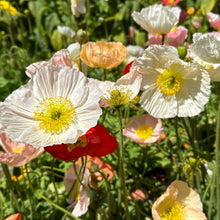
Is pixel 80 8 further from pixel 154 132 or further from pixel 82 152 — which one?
pixel 82 152

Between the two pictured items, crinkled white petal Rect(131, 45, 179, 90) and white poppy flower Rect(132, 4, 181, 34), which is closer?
crinkled white petal Rect(131, 45, 179, 90)

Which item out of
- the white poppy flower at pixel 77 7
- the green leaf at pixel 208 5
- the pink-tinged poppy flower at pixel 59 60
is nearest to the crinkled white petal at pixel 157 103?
the pink-tinged poppy flower at pixel 59 60

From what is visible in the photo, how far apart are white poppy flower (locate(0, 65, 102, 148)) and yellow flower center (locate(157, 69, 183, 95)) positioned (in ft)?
0.67

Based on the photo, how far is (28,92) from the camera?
774 millimetres

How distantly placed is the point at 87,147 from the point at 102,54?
0.35m

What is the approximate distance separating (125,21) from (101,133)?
2339 millimetres

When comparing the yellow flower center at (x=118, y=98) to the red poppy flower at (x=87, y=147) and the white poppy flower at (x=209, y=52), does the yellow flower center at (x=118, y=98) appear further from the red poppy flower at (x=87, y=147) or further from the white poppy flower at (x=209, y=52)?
the white poppy flower at (x=209, y=52)


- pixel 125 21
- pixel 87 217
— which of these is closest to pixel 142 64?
pixel 87 217

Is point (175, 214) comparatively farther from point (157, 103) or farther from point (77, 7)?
point (77, 7)

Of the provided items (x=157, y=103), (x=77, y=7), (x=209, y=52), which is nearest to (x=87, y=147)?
(x=157, y=103)

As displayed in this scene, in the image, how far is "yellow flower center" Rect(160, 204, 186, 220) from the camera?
0.97 meters

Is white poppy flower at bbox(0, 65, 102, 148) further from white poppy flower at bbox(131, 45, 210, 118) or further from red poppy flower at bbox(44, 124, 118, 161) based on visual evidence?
white poppy flower at bbox(131, 45, 210, 118)

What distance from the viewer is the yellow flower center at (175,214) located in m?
0.97

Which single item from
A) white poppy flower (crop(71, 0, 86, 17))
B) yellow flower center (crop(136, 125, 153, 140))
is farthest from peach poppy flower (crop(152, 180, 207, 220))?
white poppy flower (crop(71, 0, 86, 17))
